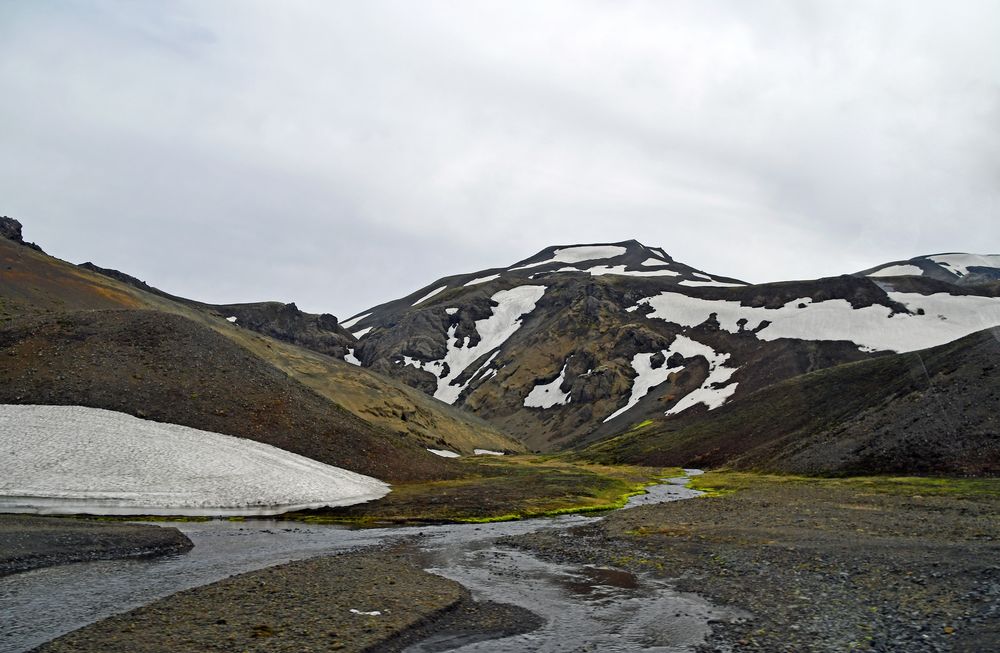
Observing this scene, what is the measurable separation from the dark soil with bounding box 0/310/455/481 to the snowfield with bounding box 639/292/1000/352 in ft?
433

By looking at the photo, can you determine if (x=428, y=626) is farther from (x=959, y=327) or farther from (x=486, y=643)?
(x=959, y=327)

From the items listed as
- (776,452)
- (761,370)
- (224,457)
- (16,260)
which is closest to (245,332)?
(16,260)

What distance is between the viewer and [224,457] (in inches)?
2357

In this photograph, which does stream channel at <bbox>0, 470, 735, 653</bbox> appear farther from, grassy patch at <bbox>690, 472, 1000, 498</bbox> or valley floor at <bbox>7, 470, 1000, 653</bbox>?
grassy patch at <bbox>690, 472, 1000, 498</bbox>

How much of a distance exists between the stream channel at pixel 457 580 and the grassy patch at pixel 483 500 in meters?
10.3

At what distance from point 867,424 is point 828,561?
68057mm

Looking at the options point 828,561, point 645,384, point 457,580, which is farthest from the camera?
point 645,384

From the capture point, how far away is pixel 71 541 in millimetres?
33219

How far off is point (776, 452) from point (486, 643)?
89.6 m

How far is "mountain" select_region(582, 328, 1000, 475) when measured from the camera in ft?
250

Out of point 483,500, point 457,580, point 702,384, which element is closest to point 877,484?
point 483,500

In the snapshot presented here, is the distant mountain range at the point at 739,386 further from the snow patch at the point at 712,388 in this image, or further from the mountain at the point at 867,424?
the snow patch at the point at 712,388

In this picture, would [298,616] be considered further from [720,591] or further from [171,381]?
[171,381]

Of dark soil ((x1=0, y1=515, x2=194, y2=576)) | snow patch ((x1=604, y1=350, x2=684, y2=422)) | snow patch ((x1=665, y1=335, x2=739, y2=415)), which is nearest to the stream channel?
dark soil ((x1=0, y1=515, x2=194, y2=576))
